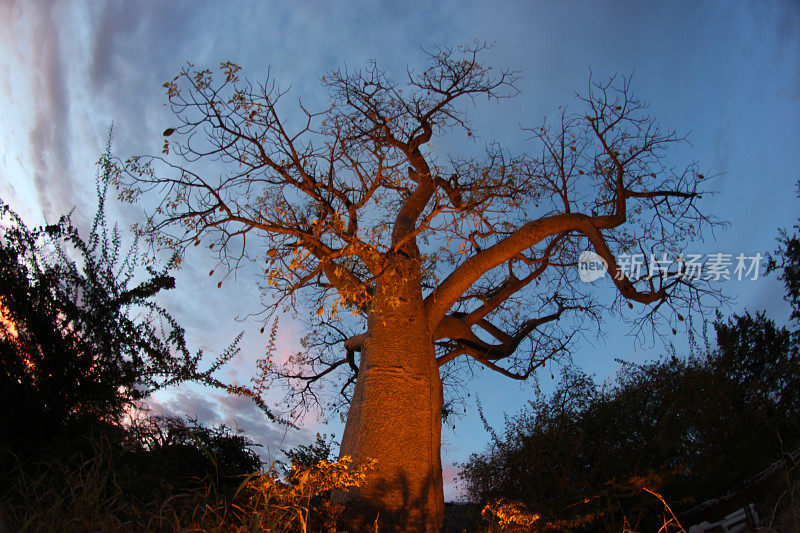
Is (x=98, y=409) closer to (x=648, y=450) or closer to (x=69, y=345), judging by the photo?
(x=69, y=345)

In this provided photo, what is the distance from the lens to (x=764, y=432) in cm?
568

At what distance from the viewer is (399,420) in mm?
4867

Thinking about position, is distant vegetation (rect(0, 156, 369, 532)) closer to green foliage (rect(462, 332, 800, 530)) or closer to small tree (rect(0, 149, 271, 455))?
small tree (rect(0, 149, 271, 455))

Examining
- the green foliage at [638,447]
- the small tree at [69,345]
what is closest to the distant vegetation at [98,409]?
the small tree at [69,345]

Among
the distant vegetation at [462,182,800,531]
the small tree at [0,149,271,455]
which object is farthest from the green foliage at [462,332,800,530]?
the small tree at [0,149,271,455]

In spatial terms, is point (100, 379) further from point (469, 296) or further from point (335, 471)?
point (469, 296)

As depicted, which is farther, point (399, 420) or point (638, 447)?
point (638, 447)

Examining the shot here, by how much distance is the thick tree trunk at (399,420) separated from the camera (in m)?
4.47

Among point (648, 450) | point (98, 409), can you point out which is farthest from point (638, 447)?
point (98, 409)

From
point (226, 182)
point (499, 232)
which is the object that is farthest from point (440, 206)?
point (226, 182)

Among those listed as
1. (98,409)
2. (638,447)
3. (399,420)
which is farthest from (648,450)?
Answer: (98,409)

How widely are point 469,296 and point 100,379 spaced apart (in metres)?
4.94

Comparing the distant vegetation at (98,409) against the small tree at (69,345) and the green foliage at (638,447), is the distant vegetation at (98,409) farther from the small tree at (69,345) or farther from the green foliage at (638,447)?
the green foliage at (638,447)

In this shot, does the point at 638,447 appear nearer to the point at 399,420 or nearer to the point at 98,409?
the point at 399,420
